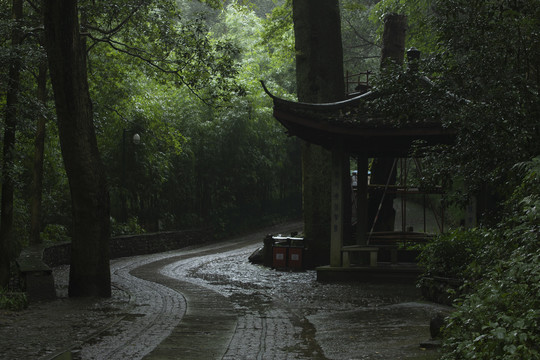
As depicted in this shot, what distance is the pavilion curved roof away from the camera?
561 inches

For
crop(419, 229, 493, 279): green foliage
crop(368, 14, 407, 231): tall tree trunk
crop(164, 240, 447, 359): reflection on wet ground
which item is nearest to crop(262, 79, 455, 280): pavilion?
crop(164, 240, 447, 359): reflection on wet ground

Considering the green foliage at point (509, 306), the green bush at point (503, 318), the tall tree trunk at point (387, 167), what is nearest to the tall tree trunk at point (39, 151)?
the tall tree trunk at point (387, 167)

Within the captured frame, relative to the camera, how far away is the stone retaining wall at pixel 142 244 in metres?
20.4

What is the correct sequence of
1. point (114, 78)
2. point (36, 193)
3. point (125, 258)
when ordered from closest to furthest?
1. point (36, 193)
2. point (114, 78)
3. point (125, 258)

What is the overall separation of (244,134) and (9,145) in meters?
18.4

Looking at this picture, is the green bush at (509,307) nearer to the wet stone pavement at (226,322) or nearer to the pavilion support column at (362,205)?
the wet stone pavement at (226,322)

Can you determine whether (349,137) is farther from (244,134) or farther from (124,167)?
(244,134)

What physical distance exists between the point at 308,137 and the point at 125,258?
10.7 metres

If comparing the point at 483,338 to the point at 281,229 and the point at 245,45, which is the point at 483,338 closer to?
the point at 281,229

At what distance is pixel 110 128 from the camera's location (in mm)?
25859

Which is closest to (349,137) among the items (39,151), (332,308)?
(332,308)

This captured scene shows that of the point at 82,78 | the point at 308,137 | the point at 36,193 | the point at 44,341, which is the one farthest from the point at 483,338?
the point at 36,193

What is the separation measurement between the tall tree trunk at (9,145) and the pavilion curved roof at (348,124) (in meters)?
5.26

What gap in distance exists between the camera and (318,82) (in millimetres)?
19266
